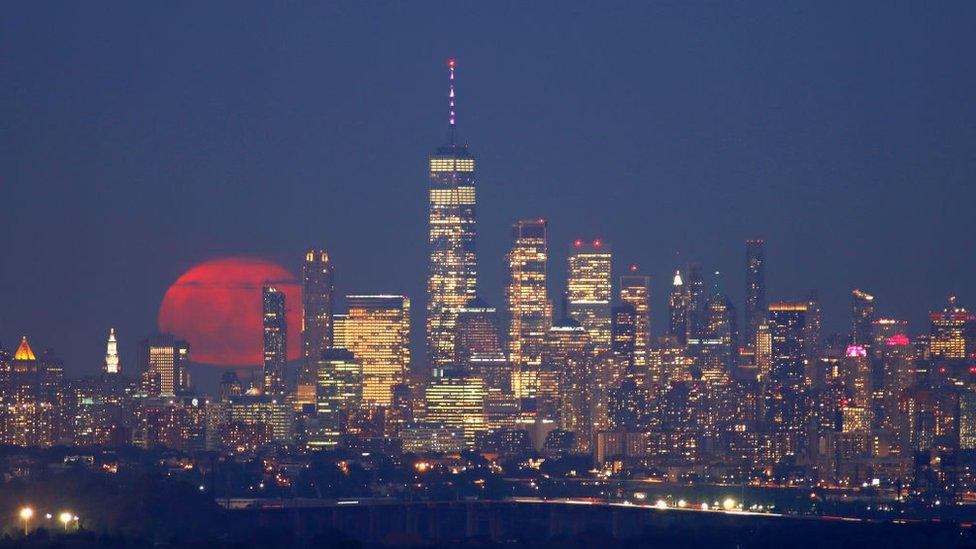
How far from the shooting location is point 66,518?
94062mm

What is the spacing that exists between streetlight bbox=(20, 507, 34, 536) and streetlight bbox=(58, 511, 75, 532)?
4.00 feet

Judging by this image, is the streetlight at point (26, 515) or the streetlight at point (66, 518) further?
the streetlight at point (66, 518)

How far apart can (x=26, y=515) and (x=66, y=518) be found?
1575 mm

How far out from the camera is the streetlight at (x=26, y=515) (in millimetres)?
92700

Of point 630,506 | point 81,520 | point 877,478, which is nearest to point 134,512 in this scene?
point 81,520

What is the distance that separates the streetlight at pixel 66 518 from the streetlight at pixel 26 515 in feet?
4.00

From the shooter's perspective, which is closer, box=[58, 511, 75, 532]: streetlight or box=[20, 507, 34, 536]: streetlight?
box=[20, 507, 34, 536]: streetlight

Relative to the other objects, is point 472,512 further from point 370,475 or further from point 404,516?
point 370,475

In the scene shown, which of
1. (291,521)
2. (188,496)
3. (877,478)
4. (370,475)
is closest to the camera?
(188,496)

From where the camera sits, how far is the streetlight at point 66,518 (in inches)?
3698

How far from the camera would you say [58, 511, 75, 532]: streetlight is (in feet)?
308

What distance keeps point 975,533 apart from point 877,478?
94553 mm

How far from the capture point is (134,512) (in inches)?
4126

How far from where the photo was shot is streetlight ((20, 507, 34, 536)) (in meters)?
92.7
